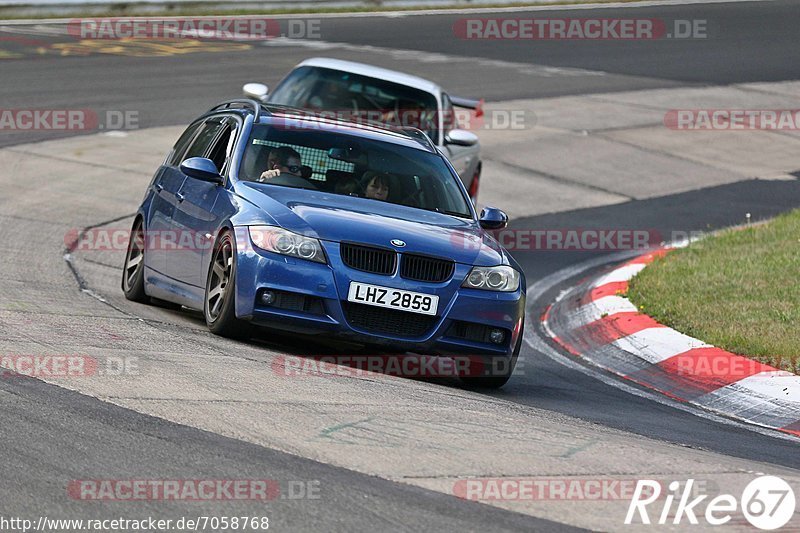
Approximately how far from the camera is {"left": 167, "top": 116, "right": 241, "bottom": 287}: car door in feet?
28.8

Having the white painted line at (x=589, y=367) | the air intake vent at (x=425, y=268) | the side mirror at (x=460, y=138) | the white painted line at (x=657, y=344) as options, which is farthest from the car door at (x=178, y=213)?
the side mirror at (x=460, y=138)

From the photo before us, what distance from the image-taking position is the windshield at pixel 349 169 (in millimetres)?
9016

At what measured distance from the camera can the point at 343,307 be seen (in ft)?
25.9

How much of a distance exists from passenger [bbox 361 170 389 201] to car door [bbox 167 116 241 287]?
909 millimetres

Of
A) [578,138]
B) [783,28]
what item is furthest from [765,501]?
[783,28]

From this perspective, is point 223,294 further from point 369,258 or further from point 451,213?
point 451,213

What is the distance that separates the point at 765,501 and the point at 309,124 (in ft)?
16.4

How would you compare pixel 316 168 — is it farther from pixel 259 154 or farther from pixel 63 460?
pixel 63 460

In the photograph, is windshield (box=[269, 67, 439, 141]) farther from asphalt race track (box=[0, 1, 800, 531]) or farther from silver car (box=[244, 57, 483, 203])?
asphalt race track (box=[0, 1, 800, 531])

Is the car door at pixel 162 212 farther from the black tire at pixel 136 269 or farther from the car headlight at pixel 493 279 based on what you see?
the car headlight at pixel 493 279

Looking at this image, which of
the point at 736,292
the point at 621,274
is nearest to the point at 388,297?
the point at 736,292

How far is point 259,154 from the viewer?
9.21 meters

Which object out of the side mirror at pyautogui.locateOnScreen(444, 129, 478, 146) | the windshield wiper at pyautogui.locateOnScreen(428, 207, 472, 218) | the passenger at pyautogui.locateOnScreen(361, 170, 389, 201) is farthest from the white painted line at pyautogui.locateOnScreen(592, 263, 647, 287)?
the passenger at pyautogui.locateOnScreen(361, 170, 389, 201)

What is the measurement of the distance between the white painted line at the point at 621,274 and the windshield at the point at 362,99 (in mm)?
2510
